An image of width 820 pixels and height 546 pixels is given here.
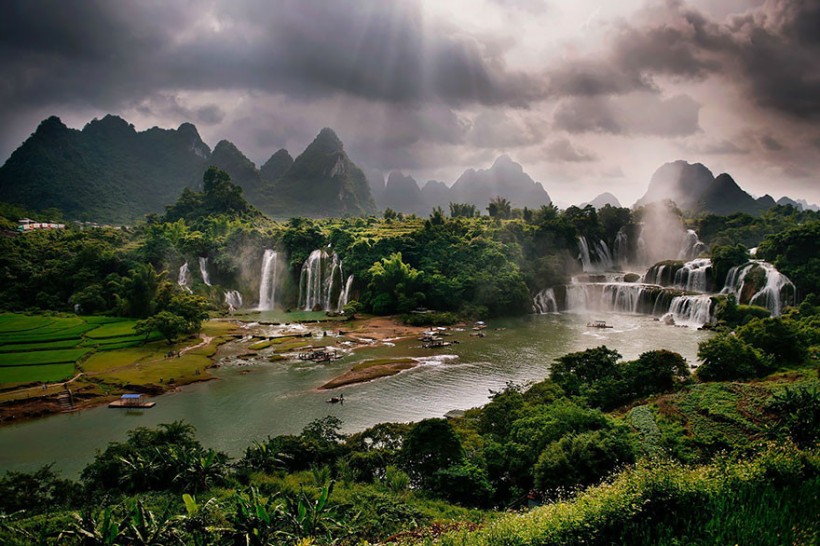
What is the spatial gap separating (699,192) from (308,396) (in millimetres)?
106069

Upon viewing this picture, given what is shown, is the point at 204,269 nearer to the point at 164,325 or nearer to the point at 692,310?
the point at 164,325

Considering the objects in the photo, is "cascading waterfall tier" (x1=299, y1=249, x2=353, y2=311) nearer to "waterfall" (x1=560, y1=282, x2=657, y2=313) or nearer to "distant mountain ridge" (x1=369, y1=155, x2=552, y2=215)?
"waterfall" (x1=560, y1=282, x2=657, y2=313)

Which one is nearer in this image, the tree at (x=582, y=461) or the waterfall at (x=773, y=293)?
the tree at (x=582, y=461)

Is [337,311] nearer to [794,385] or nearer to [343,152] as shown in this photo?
[794,385]

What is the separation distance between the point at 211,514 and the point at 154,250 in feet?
154

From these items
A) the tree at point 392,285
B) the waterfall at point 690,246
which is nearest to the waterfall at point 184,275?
the tree at point 392,285

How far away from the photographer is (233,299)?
5116 centimetres

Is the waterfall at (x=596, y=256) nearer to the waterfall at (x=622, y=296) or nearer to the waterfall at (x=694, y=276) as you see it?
the waterfall at (x=622, y=296)

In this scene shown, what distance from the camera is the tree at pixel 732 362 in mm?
17594

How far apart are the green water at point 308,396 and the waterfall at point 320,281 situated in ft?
63.1

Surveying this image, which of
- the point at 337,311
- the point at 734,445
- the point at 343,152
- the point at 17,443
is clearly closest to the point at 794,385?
the point at 734,445

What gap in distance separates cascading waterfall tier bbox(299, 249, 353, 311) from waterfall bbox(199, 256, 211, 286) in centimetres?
1094

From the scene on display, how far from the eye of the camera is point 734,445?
10391 mm

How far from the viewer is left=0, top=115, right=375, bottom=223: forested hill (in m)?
89.1
